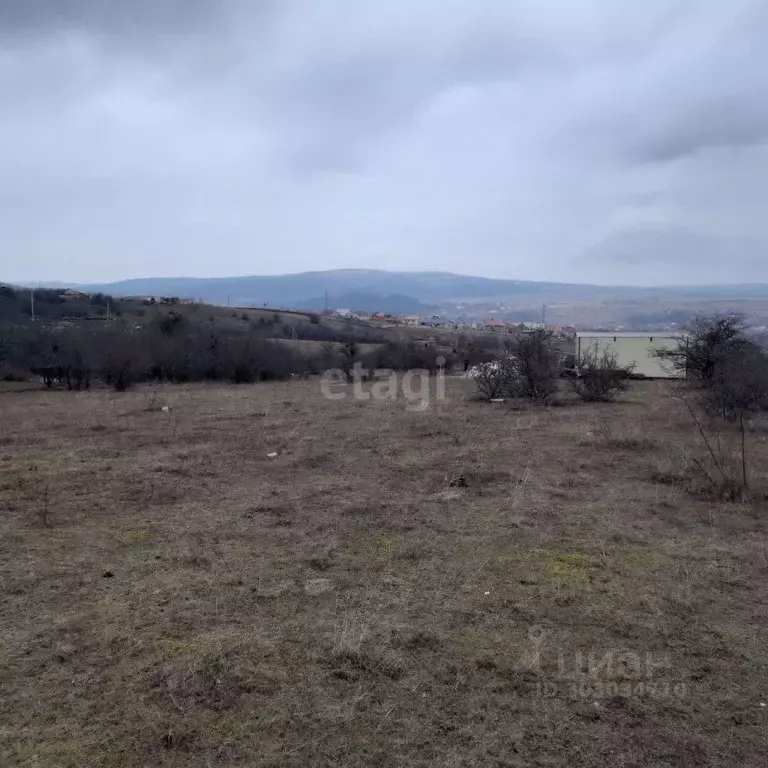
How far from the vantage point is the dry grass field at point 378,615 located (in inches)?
93.0

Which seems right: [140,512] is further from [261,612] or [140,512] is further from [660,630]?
[660,630]

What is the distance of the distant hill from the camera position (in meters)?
125

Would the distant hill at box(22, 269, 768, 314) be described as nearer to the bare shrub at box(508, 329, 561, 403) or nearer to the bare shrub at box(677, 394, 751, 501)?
the bare shrub at box(508, 329, 561, 403)

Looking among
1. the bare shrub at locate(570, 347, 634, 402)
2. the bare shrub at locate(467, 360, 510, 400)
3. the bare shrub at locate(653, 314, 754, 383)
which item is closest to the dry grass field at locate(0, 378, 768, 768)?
the bare shrub at locate(467, 360, 510, 400)

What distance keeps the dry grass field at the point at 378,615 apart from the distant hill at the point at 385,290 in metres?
107

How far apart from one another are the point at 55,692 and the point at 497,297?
169 meters

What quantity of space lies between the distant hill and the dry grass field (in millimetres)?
106656

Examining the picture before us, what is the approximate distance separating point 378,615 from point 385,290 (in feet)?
561

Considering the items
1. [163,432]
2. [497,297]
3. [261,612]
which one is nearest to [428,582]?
[261,612]

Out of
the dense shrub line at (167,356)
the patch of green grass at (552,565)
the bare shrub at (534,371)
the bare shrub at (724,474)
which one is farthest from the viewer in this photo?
the dense shrub line at (167,356)

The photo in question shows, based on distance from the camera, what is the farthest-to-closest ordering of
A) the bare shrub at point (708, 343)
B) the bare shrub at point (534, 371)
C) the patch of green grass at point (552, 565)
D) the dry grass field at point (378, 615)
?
the bare shrub at point (708, 343) → the bare shrub at point (534, 371) → the patch of green grass at point (552, 565) → the dry grass field at point (378, 615)

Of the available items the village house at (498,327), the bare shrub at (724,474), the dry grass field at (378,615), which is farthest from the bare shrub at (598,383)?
the village house at (498,327)

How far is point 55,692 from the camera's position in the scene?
103 inches

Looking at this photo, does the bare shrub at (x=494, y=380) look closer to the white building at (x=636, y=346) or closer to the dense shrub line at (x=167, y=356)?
the dense shrub line at (x=167, y=356)
